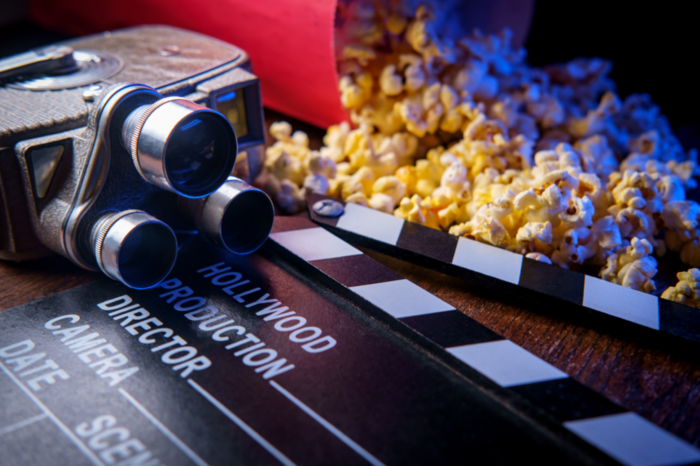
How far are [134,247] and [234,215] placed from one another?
140mm

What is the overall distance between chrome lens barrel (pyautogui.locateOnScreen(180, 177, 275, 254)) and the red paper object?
1.46 feet

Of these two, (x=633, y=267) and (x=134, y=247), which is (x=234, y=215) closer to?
(x=134, y=247)

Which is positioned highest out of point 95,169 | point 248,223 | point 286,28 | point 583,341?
point 286,28

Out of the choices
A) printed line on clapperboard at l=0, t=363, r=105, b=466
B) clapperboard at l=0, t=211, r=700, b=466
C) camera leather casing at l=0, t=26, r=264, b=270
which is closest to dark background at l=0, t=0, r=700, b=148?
camera leather casing at l=0, t=26, r=264, b=270

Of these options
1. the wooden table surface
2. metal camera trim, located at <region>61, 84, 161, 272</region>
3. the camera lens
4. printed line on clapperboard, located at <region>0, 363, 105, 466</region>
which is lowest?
the wooden table surface

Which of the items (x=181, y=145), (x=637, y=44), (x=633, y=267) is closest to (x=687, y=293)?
(x=633, y=267)

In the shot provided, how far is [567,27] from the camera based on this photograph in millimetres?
1494

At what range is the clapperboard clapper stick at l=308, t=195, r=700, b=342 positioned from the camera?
0.69 metres

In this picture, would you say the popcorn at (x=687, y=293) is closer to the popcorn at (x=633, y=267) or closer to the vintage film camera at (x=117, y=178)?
the popcorn at (x=633, y=267)

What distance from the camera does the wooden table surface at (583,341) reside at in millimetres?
610

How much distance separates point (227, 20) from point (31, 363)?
88cm

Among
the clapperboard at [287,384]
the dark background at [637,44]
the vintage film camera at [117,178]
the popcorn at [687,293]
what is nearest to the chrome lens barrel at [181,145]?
the vintage film camera at [117,178]

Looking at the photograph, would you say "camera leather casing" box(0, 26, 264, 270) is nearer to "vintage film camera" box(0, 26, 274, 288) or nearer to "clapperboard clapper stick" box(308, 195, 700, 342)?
"vintage film camera" box(0, 26, 274, 288)

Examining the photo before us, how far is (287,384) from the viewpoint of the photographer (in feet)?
1.97
